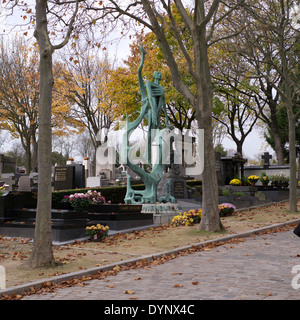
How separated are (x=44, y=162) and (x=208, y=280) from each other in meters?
3.70

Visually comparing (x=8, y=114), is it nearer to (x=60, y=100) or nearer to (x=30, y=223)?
(x=60, y=100)

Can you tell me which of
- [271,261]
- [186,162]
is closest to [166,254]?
[271,261]

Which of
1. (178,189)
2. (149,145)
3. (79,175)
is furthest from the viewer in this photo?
(79,175)

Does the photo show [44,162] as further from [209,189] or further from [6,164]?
[6,164]

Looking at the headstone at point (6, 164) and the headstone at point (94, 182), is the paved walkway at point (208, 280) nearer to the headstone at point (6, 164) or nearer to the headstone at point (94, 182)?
the headstone at point (94, 182)

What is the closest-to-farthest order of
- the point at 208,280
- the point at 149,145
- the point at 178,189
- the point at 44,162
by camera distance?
the point at 208,280 → the point at 44,162 → the point at 149,145 → the point at 178,189

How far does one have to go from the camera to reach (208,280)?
20.8ft

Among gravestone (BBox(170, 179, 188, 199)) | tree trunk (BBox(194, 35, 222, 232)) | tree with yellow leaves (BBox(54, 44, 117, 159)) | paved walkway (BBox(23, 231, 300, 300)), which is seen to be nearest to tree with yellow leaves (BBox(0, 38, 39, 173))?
tree with yellow leaves (BBox(54, 44, 117, 159))

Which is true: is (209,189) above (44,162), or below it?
below

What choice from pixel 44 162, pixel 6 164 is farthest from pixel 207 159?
pixel 6 164

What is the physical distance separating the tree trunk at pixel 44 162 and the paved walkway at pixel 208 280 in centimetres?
141

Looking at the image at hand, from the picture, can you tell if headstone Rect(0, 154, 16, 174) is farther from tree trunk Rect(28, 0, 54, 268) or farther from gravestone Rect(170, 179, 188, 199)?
tree trunk Rect(28, 0, 54, 268)

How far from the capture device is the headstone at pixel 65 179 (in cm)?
2283

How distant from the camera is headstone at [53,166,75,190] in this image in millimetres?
22828
